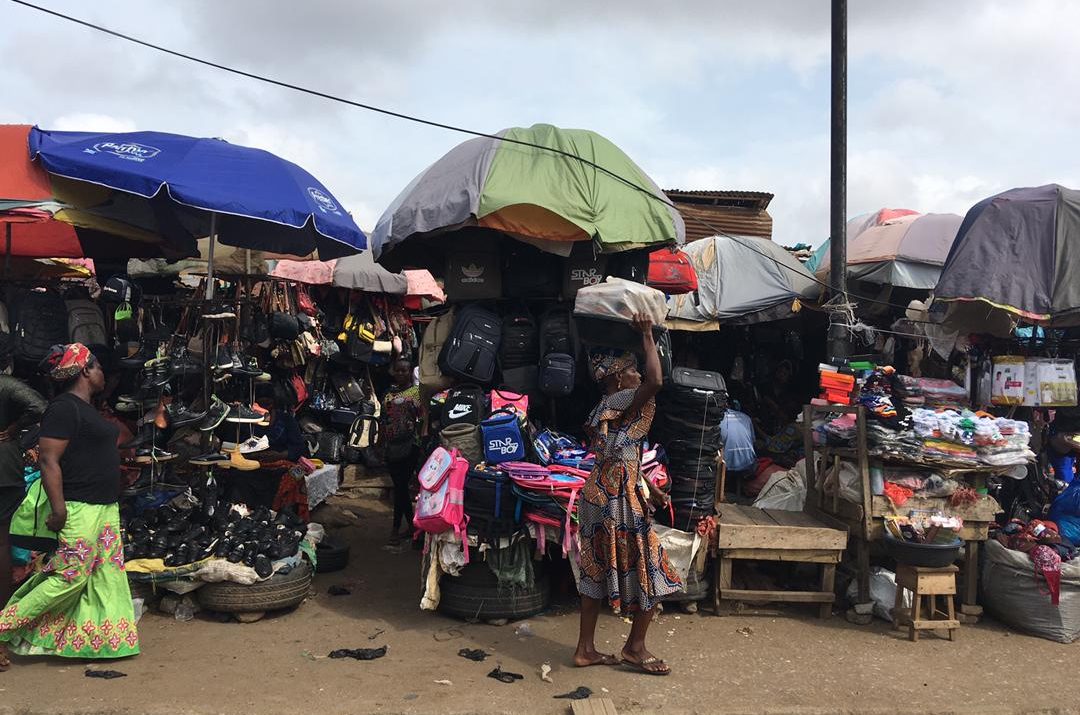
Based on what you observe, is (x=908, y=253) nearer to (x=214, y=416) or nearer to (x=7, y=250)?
(x=214, y=416)

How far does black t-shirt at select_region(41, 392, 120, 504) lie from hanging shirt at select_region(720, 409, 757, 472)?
250 inches

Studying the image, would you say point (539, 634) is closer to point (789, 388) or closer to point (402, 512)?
point (402, 512)

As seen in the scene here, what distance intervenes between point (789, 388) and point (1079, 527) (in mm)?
5180

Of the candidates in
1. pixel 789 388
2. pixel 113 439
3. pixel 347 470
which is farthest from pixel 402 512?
pixel 789 388

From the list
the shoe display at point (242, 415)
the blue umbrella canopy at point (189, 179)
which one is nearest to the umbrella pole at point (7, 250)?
the blue umbrella canopy at point (189, 179)

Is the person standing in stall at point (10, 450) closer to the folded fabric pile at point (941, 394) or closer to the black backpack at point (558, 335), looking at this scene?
the black backpack at point (558, 335)

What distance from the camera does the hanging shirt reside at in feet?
30.3

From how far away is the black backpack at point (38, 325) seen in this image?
23.3 ft

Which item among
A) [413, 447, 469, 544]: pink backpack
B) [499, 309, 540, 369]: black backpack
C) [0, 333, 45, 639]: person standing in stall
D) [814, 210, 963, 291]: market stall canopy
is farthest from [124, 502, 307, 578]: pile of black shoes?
[814, 210, 963, 291]: market stall canopy

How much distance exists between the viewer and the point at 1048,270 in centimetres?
693

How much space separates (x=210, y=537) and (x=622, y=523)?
3.33 meters

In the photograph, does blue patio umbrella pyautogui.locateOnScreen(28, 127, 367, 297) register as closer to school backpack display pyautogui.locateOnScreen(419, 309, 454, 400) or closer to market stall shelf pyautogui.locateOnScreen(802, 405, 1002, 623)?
school backpack display pyautogui.locateOnScreen(419, 309, 454, 400)

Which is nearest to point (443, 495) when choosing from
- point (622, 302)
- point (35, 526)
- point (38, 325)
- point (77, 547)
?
point (622, 302)

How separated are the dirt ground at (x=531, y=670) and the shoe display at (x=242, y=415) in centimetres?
169
